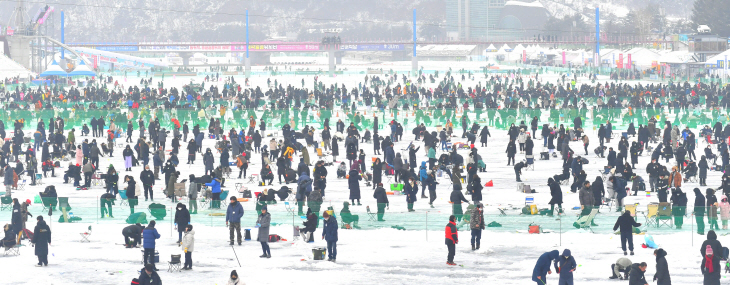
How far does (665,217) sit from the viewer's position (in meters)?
19.1

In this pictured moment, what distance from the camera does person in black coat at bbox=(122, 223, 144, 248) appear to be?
744 inches

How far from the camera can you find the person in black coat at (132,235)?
62.0ft

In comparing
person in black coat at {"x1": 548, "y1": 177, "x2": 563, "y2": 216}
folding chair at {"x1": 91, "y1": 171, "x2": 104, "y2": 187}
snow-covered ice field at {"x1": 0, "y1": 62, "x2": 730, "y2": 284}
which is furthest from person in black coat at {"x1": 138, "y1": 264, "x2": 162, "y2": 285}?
folding chair at {"x1": 91, "y1": 171, "x2": 104, "y2": 187}

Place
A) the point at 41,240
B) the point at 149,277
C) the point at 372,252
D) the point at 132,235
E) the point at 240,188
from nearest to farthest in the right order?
1. the point at 149,277
2. the point at 41,240
3. the point at 372,252
4. the point at 132,235
5. the point at 240,188

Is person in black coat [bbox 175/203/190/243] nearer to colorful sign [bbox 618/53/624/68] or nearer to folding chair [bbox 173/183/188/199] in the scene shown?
folding chair [bbox 173/183/188/199]

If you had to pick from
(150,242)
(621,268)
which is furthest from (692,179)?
(150,242)

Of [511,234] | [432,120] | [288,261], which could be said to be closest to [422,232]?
[511,234]

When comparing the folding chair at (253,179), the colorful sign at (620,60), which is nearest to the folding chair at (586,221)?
the folding chair at (253,179)

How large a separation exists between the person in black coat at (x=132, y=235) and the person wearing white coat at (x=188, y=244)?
2.28m

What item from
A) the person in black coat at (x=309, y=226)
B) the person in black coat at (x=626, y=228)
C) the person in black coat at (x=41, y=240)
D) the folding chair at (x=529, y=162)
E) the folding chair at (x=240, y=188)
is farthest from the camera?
the folding chair at (x=529, y=162)

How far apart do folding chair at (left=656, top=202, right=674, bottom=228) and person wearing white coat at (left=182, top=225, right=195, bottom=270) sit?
27.8 ft

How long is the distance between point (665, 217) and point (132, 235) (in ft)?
32.0

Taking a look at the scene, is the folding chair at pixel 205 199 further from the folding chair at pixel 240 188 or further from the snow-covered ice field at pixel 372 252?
the folding chair at pixel 240 188

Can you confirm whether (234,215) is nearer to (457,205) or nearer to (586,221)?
(457,205)
